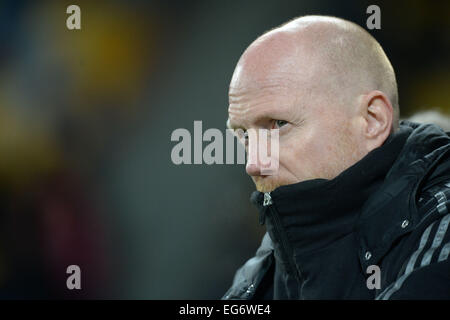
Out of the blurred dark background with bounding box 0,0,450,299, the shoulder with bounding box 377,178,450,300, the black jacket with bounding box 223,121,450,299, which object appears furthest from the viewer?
the blurred dark background with bounding box 0,0,450,299

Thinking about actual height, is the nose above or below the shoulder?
above

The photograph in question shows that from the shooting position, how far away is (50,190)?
2771 mm

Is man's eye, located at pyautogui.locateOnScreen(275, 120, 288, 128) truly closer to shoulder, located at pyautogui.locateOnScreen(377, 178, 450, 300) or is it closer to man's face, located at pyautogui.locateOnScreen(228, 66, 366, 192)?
man's face, located at pyautogui.locateOnScreen(228, 66, 366, 192)

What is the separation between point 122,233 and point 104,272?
21 cm

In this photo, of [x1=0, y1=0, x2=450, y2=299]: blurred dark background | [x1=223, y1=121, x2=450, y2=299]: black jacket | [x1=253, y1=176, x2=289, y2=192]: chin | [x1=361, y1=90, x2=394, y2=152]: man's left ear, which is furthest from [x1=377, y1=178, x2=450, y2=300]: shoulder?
[x1=0, y1=0, x2=450, y2=299]: blurred dark background

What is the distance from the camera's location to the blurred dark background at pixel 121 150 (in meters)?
2.65

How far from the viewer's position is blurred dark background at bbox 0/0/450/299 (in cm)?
265

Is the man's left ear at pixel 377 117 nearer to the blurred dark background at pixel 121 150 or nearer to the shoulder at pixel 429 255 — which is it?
the shoulder at pixel 429 255

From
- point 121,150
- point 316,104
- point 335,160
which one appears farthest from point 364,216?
point 121,150

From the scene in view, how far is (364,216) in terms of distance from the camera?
1.08 m

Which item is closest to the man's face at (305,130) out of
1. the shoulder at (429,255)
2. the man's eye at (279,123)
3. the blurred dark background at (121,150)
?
the man's eye at (279,123)

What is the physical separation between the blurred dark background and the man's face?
144 centimetres

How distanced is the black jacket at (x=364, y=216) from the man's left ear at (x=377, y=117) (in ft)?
0.08

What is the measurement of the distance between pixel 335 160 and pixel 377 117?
0.13 m
